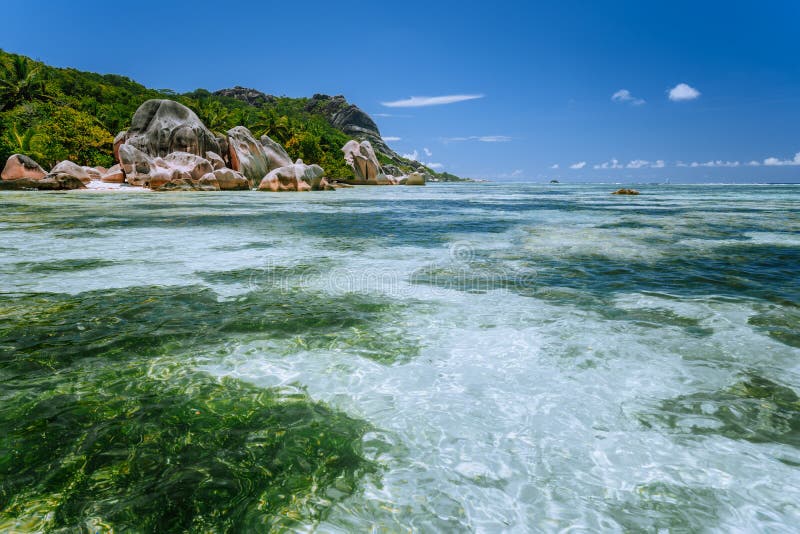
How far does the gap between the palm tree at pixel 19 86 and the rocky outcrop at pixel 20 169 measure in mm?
16899

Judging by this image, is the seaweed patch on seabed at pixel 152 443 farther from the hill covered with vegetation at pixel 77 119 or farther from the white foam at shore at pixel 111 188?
the hill covered with vegetation at pixel 77 119

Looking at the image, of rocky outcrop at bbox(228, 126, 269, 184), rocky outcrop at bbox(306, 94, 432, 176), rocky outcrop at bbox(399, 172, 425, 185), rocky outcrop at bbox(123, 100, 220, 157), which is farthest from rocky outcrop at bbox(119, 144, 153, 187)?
rocky outcrop at bbox(306, 94, 432, 176)

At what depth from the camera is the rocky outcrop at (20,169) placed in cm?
2850

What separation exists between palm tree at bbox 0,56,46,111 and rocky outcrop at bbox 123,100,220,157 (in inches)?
496

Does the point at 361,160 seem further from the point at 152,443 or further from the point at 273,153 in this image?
the point at 152,443

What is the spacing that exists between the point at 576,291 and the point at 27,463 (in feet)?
19.0

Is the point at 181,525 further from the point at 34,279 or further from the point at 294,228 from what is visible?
the point at 294,228

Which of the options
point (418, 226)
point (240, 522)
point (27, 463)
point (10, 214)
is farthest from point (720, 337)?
point (10, 214)

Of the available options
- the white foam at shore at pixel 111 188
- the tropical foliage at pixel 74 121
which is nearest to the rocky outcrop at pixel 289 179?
the white foam at shore at pixel 111 188

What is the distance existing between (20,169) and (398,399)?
3699 cm

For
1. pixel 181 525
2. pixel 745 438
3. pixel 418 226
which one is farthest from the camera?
pixel 418 226

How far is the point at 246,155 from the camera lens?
40656 millimetres

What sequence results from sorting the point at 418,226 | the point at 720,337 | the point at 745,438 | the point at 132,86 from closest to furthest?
the point at 745,438
the point at 720,337
the point at 418,226
the point at 132,86

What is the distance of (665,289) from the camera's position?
6.02 m
